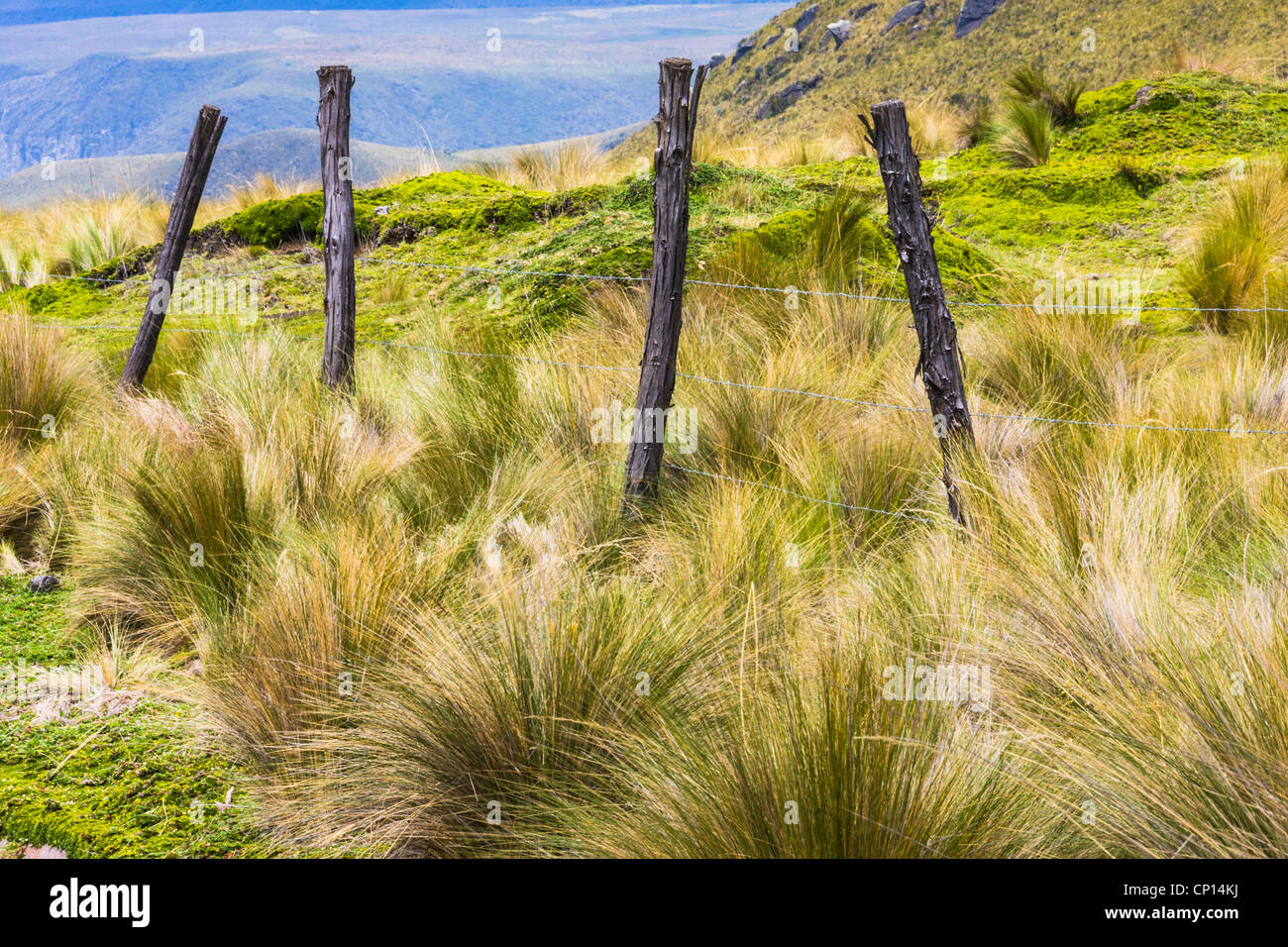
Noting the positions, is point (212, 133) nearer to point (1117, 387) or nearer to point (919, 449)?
point (919, 449)

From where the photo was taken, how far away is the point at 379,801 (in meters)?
2.14

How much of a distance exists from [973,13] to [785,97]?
34.7 feet

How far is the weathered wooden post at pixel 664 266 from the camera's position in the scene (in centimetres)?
354

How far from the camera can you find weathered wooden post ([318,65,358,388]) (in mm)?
4660

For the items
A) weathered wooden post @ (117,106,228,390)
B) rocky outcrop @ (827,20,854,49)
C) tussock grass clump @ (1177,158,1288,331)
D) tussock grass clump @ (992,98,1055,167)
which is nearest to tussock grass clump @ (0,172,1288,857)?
weathered wooden post @ (117,106,228,390)

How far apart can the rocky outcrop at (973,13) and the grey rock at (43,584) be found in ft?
178

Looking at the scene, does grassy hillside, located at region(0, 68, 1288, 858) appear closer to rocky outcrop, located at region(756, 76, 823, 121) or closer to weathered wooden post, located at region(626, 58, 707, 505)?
weathered wooden post, located at region(626, 58, 707, 505)

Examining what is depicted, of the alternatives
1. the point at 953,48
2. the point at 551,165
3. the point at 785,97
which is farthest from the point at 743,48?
the point at 551,165

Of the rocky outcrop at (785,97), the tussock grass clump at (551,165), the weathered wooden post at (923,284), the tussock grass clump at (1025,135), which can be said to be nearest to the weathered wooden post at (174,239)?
the weathered wooden post at (923,284)

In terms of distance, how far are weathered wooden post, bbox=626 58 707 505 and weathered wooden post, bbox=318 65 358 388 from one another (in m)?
1.74

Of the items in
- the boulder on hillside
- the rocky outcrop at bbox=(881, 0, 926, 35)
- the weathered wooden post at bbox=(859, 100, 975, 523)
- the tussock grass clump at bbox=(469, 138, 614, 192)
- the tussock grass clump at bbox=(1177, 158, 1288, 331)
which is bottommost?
the weathered wooden post at bbox=(859, 100, 975, 523)

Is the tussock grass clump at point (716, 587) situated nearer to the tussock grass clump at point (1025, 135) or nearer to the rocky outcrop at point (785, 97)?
the tussock grass clump at point (1025, 135)

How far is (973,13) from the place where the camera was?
4972 centimetres

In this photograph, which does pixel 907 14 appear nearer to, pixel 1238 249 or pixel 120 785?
pixel 1238 249
